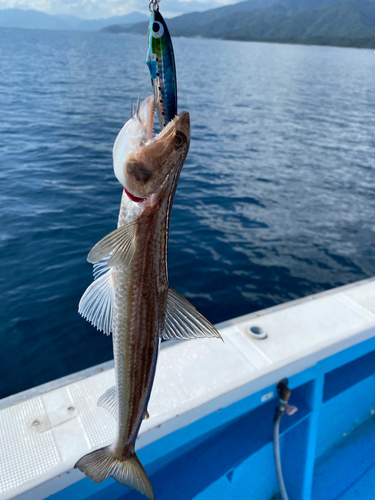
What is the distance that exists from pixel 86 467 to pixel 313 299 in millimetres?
3515

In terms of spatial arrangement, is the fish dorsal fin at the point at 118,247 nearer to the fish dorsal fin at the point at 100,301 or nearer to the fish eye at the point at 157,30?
the fish dorsal fin at the point at 100,301

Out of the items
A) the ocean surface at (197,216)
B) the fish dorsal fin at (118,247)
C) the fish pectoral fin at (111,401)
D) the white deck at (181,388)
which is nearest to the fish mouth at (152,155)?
the fish dorsal fin at (118,247)

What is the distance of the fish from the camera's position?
5.95 feet

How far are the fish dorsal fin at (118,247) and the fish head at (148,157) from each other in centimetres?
19

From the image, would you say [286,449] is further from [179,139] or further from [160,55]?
[160,55]

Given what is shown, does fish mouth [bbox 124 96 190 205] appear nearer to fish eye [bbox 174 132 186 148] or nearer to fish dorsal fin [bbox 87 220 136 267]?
fish eye [bbox 174 132 186 148]

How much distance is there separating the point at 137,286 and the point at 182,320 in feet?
1.04

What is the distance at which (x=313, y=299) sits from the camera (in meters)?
4.89

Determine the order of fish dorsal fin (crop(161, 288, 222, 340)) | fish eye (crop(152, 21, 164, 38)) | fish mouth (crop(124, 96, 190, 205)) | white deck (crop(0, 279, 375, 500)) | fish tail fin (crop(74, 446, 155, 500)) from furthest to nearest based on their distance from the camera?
1. white deck (crop(0, 279, 375, 500))
2. fish tail fin (crop(74, 446, 155, 500))
3. fish dorsal fin (crop(161, 288, 222, 340))
4. fish mouth (crop(124, 96, 190, 205))
5. fish eye (crop(152, 21, 164, 38))

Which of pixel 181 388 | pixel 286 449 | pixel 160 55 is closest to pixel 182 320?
pixel 160 55

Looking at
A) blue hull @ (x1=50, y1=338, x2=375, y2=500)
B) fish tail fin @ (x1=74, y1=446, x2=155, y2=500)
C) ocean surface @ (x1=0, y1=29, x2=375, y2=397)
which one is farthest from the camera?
ocean surface @ (x1=0, y1=29, x2=375, y2=397)

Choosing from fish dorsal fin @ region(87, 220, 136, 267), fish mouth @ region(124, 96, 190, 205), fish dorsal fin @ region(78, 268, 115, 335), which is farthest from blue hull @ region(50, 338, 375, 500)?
fish mouth @ region(124, 96, 190, 205)

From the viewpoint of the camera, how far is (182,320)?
2.05 m

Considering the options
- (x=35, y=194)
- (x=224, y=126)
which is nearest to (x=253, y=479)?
(x=35, y=194)
